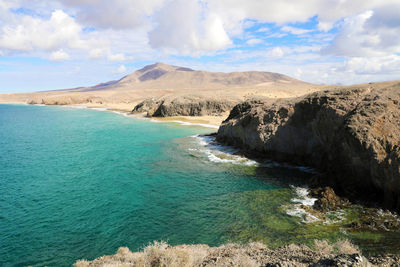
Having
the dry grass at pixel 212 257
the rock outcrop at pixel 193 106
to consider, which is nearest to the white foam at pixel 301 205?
the dry grass at pixel 212 257

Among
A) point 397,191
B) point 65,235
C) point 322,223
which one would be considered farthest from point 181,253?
point 397,191

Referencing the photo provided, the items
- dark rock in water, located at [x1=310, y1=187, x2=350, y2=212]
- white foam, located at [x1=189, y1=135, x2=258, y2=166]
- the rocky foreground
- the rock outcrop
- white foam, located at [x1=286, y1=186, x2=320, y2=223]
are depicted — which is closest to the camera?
the rocky foreground

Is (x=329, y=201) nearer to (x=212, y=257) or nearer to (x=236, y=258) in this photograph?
(x=236, y=258)

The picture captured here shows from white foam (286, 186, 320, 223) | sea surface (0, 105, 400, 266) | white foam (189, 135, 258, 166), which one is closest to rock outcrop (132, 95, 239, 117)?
white foam (189, 135, 258, 166)

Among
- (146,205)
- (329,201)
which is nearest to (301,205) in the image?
(329,201)

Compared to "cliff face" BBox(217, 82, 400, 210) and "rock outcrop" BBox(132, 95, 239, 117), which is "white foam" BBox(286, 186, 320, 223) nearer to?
"cliff face" BBox(217, 82, 400, 210)

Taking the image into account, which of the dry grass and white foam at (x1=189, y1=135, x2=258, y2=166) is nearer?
the dry grass

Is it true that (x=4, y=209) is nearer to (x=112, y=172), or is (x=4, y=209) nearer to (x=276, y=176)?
(x=112, y=172)
